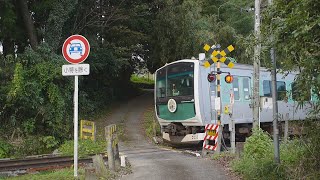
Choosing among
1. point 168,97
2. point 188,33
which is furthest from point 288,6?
point 188,33

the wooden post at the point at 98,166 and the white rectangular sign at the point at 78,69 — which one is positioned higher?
the white rectangular sign at the point at 78,69

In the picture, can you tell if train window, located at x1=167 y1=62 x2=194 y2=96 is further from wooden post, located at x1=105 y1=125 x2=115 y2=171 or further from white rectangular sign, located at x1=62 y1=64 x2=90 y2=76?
white rectangular sign, located at x1=62 y1=64 x2=90 y2=76

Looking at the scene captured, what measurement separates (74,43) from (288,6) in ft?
13.3

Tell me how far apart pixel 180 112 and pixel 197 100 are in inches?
42.7

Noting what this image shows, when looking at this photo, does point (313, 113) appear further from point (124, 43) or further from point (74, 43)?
point (124, 43)

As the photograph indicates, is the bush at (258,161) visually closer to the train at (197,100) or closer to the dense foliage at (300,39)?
the dense foliage at (300,39)

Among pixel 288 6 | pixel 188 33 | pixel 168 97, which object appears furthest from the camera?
pixel 188 33

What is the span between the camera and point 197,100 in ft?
44.0

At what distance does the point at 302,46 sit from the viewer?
16.6 ft

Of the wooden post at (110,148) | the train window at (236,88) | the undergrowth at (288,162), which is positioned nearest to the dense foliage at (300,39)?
the undergrowth at (288,162)

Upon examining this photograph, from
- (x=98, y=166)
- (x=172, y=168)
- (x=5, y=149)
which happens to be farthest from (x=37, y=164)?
(x=5, y=149)

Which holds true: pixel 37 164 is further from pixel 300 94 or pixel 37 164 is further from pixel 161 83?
pixel 300 94

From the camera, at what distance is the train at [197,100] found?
44.3ft

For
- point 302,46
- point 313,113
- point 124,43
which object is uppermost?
point 124,43
